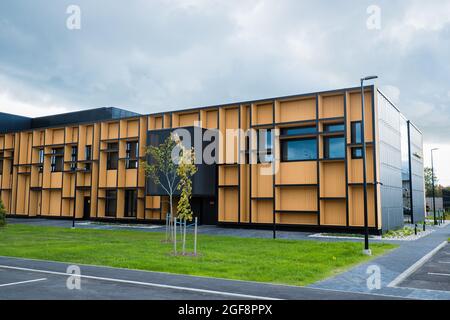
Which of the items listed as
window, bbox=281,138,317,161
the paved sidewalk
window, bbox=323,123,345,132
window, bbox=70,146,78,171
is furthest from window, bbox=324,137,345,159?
window, bbox=70,146,78,171

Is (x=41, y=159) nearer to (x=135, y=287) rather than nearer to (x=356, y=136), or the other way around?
(x=356, y=136)

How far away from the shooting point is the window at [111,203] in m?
39.5

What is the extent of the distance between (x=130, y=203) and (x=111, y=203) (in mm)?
2622

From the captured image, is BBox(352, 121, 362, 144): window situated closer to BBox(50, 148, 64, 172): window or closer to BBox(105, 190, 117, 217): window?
BBox(105, 190, 117, 217): window

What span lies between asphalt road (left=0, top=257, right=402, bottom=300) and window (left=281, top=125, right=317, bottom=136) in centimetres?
2028

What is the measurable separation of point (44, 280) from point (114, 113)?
121 ft

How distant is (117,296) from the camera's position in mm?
9445

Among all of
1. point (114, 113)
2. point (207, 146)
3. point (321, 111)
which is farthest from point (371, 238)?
point (114, 113)

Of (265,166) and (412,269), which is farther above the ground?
(265,166)

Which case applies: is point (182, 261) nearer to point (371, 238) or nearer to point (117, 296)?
point (117, 296)

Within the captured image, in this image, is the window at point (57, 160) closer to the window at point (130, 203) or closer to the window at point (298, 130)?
the window at point (130, 203)

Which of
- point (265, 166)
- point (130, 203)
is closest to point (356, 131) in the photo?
point (265, 166)

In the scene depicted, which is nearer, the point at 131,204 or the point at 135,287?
the point at 135,287

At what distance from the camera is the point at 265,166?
31.0 m
